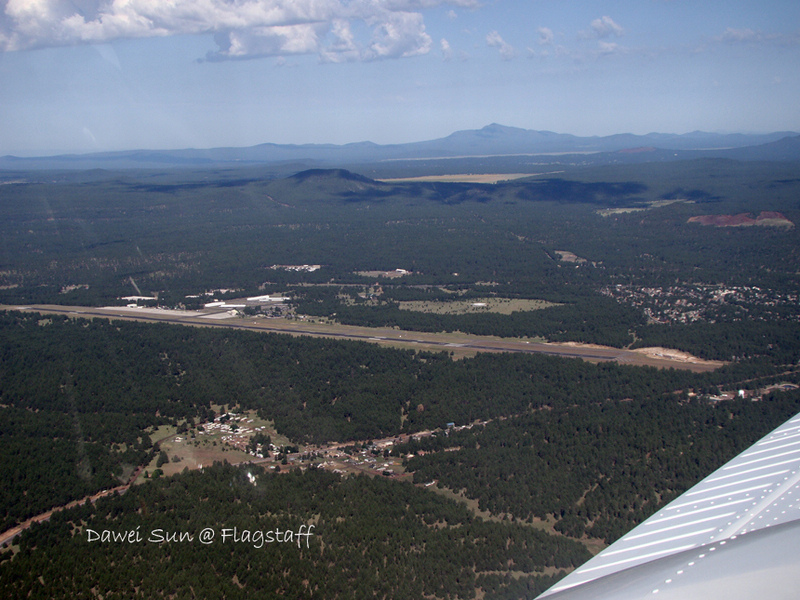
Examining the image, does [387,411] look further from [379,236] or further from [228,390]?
[379,236]

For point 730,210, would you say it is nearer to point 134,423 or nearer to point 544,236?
point 544,236

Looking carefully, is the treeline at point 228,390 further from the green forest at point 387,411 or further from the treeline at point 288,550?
the treeline at point 288,550

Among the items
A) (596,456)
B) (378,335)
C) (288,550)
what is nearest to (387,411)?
(596,456)

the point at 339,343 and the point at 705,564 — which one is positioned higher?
the point at 705,564

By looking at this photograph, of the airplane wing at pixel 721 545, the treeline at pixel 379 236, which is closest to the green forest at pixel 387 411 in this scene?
the treeline at pixel 379 236

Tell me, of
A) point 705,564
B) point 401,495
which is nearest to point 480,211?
point 401,495
